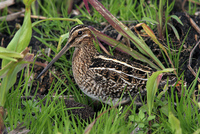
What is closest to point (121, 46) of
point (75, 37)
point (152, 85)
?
point (75, 37)

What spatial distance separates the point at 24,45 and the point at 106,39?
119 centimetres

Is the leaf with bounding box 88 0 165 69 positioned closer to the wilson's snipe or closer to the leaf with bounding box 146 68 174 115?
the wilson's snipe

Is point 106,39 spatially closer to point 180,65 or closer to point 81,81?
point 81,81

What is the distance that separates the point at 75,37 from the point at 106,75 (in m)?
0.54

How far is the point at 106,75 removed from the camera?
2.99 m

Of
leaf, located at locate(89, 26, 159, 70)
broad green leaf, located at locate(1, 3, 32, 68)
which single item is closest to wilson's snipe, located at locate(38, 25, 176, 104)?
leaf, located at locate(89, 26, 159, 70)

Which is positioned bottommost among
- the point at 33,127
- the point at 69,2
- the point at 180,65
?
the point at 180,65

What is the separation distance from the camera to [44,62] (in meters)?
3.72

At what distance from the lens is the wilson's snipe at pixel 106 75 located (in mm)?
2977

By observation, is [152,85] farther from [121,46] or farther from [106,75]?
[121,46]

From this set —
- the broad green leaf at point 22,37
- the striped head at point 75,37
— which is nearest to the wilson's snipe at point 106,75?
the striped head at point 75,37

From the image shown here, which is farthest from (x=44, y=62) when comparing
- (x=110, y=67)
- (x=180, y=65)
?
(x=180, y=65)

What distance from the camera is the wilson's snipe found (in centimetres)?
298

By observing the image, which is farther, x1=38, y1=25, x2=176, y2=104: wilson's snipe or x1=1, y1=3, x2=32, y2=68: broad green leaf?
x1=38, y1=25, x2=176, y2=104: wilson's snipe
